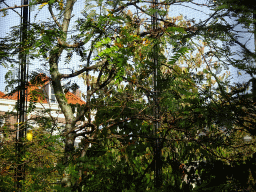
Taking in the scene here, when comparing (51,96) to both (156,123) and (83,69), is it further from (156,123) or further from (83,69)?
(156,123)

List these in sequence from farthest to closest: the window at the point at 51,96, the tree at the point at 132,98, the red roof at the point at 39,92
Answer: the window at the point at 51,96, the red roof at the point at 39,92, the tree at the point at 132,98

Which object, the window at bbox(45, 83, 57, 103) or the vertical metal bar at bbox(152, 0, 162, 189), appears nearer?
the vertical metal bar at bbox(152, 0, 162, 189)

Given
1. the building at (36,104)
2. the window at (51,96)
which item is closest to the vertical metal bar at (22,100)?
the building at (36,104)

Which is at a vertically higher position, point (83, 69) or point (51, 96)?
point (83, 69)

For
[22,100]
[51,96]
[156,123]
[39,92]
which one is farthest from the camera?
[51,96]

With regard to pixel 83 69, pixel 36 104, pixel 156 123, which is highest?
pixel 83 69

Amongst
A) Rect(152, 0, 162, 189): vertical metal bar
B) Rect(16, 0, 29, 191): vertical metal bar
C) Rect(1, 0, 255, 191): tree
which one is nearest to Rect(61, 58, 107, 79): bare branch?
Rect(1, 0, 255, 191): tree

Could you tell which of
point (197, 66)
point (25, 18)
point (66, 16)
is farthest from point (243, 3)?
point (25, 18)

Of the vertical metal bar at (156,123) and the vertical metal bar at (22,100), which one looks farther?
the vertical metal bar at (22,100)

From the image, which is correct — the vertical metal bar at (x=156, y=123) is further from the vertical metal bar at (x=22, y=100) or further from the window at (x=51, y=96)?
the vertical metal bar at (x=22, y=100)

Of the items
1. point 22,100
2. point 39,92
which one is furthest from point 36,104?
point 39,92

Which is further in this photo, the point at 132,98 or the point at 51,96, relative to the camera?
the point at 51,96

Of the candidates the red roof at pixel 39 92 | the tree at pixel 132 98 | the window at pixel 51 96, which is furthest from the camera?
the window at pixel 51 96

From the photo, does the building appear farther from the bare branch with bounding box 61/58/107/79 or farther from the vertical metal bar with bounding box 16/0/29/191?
the bare branch with bounding box 61/58/107/79
